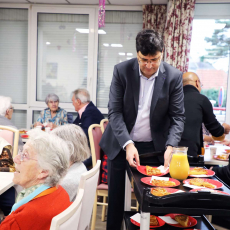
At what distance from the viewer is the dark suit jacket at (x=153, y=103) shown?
1721 mm

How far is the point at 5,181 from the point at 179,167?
953 millimetres

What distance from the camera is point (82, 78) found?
4.98 m

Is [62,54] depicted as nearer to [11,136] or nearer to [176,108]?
[11,136]

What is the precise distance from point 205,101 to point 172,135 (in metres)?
0.63

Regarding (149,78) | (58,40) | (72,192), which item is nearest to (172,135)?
(149,78)

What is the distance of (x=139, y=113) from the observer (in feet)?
5.81

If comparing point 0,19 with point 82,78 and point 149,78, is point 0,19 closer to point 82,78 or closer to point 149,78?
point 82,78

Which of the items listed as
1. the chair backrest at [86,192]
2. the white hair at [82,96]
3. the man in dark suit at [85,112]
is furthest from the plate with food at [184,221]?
the white hair at [82,96]

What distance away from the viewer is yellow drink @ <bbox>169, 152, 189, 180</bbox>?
51.8 inches

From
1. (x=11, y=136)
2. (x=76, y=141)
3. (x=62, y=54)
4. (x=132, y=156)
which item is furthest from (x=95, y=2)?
(x=132, y=156)

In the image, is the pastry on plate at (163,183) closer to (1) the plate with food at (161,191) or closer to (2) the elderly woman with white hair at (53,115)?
(1) the plate with food at (161,191)

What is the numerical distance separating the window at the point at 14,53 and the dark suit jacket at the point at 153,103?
3645 millimetres

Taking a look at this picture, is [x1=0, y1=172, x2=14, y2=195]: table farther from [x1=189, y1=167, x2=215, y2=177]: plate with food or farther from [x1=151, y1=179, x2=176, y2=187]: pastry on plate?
[x1=189, y1=167, x2=215, y2=177]: plate with food

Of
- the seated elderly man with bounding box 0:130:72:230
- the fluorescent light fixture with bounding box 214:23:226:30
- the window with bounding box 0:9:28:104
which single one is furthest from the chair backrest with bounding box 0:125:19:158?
the fluorescent light fixture with bounding box 214:23:226:30
